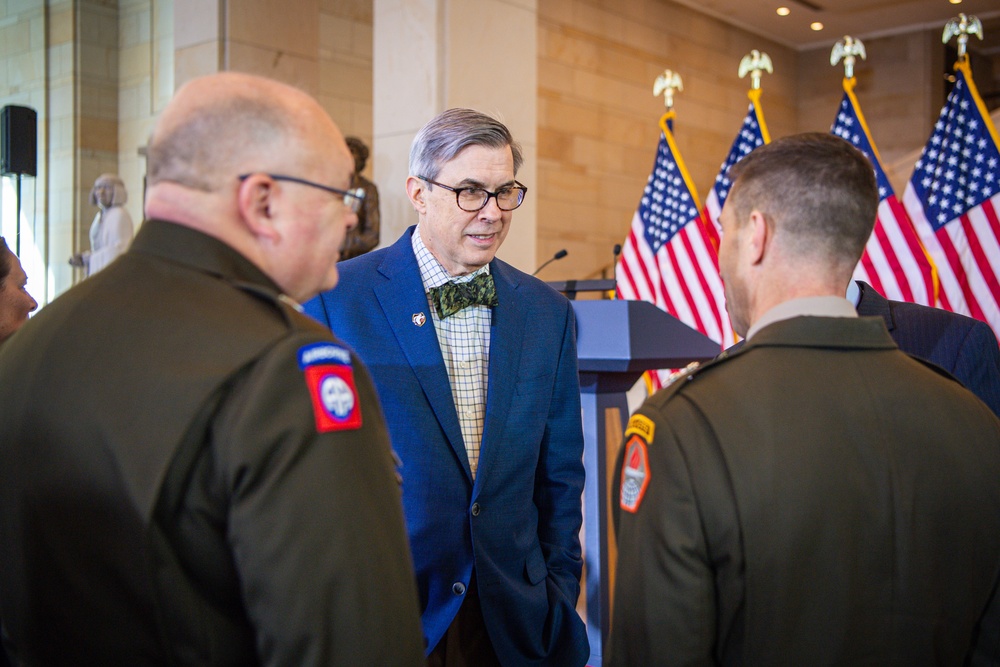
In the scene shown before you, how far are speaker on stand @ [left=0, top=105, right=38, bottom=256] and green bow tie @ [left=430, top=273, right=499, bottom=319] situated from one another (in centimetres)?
412

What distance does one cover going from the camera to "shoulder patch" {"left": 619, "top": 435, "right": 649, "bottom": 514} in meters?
1.21

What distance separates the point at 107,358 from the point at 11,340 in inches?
8.6

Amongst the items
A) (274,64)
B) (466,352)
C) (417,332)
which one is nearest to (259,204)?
(417,332)

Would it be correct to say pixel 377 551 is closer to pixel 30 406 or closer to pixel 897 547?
pixel 30 406

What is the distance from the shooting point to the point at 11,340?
3.66ft

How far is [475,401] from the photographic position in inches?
76.2

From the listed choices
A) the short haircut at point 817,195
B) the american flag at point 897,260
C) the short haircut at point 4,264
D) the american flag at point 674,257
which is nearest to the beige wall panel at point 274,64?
the american flag at point 674,257

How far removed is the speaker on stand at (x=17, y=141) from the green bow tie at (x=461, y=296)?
412 centimetres

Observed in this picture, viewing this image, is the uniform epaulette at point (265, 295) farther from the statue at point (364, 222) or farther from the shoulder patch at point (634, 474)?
the statue at point (364, 222)

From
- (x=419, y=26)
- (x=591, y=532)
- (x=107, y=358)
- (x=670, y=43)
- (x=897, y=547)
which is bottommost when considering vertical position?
(x=591, y=532)

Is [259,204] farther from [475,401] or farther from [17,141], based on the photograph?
[17,141]

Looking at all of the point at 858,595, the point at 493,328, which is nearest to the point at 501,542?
the point at 493,328

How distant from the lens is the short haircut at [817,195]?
127cm

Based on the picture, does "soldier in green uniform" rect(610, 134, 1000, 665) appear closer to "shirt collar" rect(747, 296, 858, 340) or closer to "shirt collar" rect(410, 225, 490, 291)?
"shirt collar" rect(747, 296, 858, 340)
